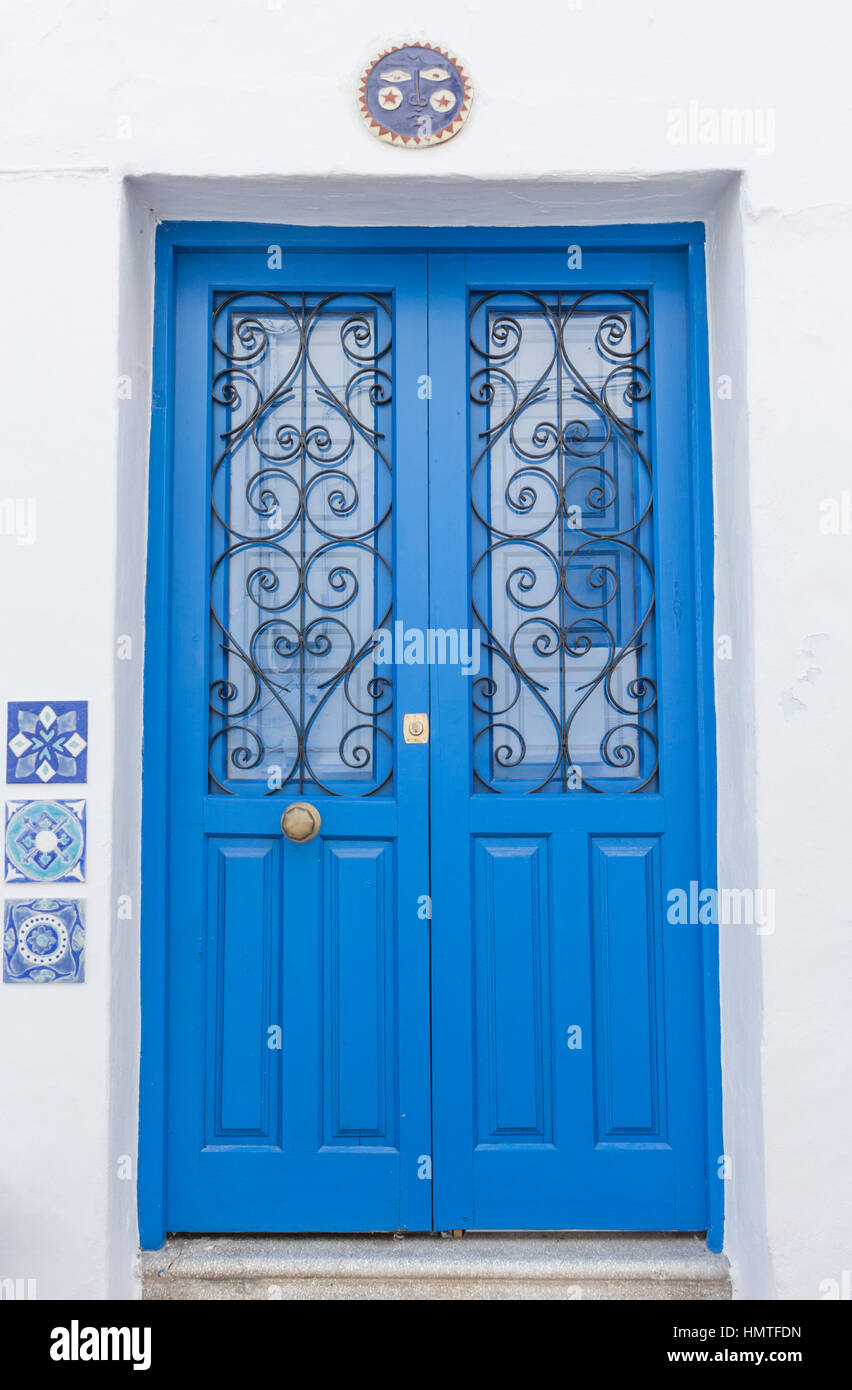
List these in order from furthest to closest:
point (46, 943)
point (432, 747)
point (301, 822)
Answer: point (432, 747) → point (301, 822) → point (46, 943)

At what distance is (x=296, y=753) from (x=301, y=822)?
0.72 feet

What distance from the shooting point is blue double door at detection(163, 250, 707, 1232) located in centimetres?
246

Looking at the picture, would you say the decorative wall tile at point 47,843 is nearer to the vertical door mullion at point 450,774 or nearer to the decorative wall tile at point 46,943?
the decorative wall tile at point 46,943

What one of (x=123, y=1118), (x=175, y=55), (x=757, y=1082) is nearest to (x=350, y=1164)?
(x=123, y=1118)

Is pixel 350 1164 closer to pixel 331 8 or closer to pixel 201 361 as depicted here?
pixel 201 361

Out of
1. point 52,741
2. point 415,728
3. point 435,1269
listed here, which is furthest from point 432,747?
point 435,1269

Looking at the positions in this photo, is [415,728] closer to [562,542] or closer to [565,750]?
[565,750]

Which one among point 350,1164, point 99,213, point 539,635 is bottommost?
point 350,1164

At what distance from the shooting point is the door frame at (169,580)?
2438 mm

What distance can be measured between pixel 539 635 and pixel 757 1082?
125 cm

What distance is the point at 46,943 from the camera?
2.28 metres

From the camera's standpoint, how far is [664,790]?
98.9 inches

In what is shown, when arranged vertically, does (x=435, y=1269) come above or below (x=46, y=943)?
below

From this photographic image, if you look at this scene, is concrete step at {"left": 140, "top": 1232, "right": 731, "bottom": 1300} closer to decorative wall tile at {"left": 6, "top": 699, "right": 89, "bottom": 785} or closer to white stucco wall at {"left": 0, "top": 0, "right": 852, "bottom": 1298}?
white stucco wall at {"left": 0, "top": 0, "right": 852, "bottom": 1298}
